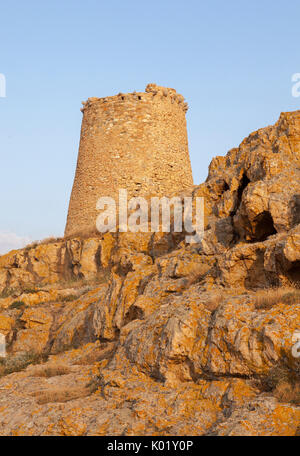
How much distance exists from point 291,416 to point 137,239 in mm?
10045

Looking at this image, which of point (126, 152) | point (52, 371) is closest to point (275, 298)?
point (52, 371)

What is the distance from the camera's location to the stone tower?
23.4m

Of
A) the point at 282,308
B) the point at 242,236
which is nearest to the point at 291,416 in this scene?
the point at 282,308

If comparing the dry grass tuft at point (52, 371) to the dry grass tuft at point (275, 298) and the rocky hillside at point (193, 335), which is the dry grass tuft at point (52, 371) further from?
the dry grass tuft at point (275, 298)

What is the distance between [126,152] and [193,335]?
18.4 metres

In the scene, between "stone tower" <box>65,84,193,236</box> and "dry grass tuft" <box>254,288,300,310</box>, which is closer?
"dry grass tuft" <box>254,288,300,310</box>

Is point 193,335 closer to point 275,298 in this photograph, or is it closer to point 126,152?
point 275,298

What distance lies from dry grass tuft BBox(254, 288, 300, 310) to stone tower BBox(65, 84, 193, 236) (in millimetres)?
16974

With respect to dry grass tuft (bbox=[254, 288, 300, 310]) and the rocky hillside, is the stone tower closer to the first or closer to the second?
the rocky hillside

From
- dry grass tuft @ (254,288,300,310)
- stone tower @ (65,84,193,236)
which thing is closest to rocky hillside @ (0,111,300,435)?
dry grass tuft @ (254,288,300,310)

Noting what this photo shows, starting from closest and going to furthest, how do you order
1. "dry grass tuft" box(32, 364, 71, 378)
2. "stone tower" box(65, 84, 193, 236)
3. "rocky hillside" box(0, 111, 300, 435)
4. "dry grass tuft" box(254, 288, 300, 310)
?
"rocky hillside" box(0, 111, 300, 435) < "dry grass tuft" box(254, 288, 300, 310) < "dry grass tuft" box(32, 364, 71, 378) < "stone tower" box(65, 84, 193, 236)

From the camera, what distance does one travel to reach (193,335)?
617 centimetres

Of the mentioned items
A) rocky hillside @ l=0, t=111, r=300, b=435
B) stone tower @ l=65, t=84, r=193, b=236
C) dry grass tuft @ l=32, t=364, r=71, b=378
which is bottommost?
dry grass tuft @ l=32, t=364, r=71, b=378
